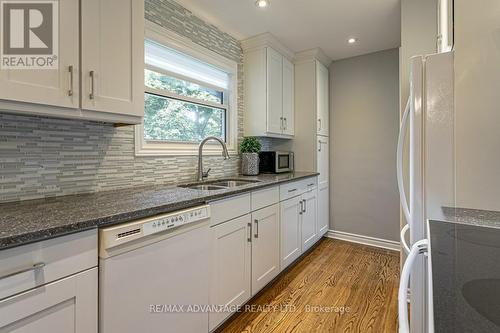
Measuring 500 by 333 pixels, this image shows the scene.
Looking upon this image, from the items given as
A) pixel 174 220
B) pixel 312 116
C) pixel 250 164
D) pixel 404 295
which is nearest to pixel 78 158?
pixel 174 220

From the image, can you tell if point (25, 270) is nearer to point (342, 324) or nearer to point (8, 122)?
point (8, 122)

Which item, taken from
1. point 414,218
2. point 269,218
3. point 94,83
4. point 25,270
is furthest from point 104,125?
point 414,218

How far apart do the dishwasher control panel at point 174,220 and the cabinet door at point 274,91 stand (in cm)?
159

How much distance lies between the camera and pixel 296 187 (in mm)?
2594

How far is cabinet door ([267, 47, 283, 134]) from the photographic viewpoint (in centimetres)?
278

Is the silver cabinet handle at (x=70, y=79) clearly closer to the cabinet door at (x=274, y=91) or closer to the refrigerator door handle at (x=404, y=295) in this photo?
the refrigerator door handle at (x=404, y=295)

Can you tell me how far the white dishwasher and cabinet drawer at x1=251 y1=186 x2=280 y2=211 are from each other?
559 millimetres

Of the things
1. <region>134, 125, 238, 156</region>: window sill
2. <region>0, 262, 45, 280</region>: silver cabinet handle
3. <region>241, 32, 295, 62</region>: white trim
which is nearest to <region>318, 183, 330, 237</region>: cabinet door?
<region>134, 125, 238, 156</region>: window sill

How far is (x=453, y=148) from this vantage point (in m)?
1.14

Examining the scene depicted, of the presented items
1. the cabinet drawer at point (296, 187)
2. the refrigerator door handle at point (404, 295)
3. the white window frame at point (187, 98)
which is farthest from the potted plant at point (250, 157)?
the refrigerator door handle at point (404, 295)

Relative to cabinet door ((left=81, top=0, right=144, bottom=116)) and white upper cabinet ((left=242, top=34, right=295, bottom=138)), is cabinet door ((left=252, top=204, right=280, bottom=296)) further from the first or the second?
cabinet door ((left=81, top=0, right=144, bottom=116))

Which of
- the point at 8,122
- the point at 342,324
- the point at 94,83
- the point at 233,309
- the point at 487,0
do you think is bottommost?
the point at 342,324

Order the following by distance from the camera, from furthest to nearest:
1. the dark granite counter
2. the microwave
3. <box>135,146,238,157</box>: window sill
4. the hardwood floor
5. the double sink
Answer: the microwave < the double sink < <box>135,146,238,157</box>: window sill < the hardwood floor < the dark granite counter

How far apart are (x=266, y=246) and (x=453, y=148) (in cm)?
142
